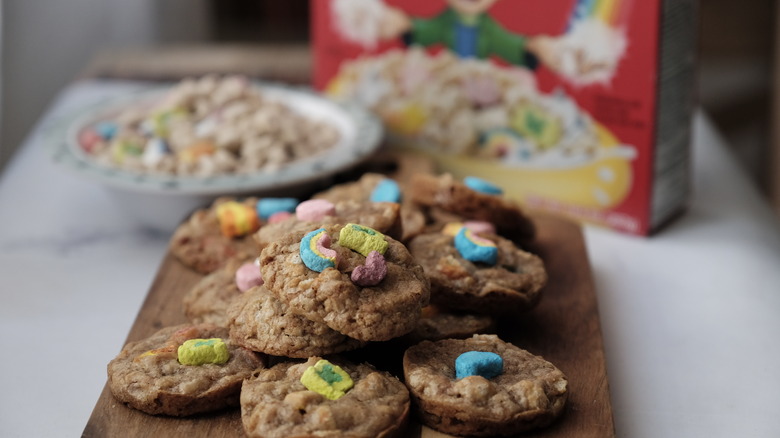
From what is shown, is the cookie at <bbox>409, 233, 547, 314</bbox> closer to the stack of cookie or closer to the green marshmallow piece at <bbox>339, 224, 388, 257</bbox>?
the stack of cookie

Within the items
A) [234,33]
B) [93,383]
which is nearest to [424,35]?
[93,383]

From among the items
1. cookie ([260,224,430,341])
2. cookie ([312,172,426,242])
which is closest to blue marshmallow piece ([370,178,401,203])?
cookie ([312,172,426,242])

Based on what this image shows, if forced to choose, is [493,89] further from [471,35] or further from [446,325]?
A: [446,325]

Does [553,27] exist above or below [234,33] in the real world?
above

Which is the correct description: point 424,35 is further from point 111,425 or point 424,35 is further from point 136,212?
point 111,425

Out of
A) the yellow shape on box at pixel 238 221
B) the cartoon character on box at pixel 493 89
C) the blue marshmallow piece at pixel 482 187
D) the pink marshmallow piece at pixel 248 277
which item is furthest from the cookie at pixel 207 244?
the cartoon character on box at pixel 493 89

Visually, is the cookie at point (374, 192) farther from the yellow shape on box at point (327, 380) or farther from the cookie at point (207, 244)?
the yellow shape on box at point (327, 380)

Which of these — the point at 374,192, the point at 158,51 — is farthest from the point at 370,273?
the point at 158,51
